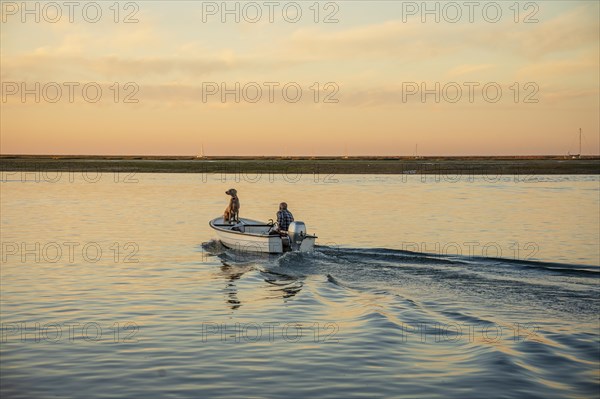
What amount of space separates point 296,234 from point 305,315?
10112 mm

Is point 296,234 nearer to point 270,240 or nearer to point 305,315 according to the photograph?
point 270,240

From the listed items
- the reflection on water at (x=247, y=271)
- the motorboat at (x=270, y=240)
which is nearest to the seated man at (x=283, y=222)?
the motorboat at (x=270, y=240)

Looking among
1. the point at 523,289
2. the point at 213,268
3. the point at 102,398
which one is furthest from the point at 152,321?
the point at 523,289

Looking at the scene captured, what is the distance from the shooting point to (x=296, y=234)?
29.2 m

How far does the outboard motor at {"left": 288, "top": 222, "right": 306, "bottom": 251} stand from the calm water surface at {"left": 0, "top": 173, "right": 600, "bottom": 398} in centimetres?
65

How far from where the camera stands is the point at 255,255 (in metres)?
30.7

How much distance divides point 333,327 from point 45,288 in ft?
33.3

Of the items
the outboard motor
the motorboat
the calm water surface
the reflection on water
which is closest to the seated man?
the motorboat

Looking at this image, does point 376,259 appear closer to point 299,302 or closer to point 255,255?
point 255,255

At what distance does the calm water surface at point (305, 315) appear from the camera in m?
13.3

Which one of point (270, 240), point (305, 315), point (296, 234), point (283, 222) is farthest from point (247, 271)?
point (305, 315)

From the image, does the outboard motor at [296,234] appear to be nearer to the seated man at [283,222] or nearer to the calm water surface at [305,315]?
the calm water surface at [305,315]

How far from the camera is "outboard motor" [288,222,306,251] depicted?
2914cm

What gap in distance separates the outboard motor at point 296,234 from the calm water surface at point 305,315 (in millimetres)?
652
